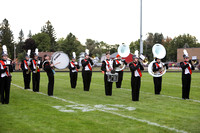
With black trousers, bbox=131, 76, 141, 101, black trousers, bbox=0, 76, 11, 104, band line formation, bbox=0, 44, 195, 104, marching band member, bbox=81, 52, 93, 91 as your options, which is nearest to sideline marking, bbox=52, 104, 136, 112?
black trousers, bbox=131, 76, 141, 101

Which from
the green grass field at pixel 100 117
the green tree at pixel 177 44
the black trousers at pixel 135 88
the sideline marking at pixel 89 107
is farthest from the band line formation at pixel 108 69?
the green tree at pixel 177 44

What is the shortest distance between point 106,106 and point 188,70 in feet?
13.2

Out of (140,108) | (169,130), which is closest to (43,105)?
(140,108)

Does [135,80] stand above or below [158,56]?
below

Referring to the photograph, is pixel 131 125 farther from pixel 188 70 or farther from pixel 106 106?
pixel 188 70

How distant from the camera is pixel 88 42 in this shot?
115125mm

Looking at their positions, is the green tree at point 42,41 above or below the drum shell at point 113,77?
above

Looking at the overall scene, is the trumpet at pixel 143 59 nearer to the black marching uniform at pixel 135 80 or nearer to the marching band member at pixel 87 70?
the black marching uniform at pixel 135 80

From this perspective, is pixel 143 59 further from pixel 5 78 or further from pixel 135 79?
pixel 5 78

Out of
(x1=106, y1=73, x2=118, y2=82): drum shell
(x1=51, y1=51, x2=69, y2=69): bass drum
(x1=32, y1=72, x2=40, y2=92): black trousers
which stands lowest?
(x1=32, y1=72, x2=40, y2=92): black trousers

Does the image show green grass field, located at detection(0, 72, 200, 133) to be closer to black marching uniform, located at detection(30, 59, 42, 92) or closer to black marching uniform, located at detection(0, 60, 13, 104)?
black marching uniform, located at detection(0, 60, 13, 104)

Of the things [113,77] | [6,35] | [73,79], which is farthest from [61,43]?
[113,77]

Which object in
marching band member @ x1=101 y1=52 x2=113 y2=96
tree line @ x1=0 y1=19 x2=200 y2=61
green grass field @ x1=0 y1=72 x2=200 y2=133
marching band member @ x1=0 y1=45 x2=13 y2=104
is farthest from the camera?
tree line @ x1=0 y1=19 x2=200 y2=61

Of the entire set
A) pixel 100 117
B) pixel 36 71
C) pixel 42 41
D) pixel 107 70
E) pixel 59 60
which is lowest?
pixel 100 117
